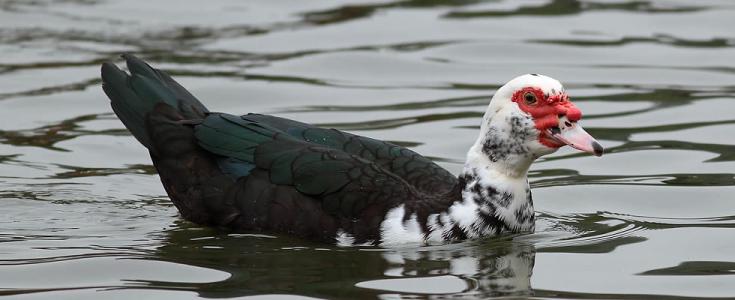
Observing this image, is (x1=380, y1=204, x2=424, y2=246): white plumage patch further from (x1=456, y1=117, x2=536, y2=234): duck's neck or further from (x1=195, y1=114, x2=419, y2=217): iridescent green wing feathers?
(x1=456, y1=117, x2=536, y2=234): duck's neck

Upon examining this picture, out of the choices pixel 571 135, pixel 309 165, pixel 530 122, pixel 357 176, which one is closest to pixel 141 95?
pixel 309 165

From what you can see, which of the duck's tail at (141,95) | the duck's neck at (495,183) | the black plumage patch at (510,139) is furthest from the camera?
the duck's tail at (141,95)

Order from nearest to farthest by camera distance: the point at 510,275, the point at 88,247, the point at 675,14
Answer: the point at 510,275
the point at 88,247
the point at 675,14

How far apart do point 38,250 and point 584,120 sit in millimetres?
6041

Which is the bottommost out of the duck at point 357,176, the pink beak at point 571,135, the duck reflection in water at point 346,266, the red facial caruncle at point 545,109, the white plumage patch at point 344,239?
the duck reflection in water at point 346,266

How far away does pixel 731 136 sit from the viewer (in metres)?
13.7

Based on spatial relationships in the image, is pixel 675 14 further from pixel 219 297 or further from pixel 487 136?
pixel 219 297

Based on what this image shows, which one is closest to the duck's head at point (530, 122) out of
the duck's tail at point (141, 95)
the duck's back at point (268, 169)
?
the duck's back at point (268, 169)

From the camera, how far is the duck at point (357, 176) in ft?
32.6

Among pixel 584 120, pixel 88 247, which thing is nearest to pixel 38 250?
pixel 88 247

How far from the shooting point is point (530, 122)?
9852 mm

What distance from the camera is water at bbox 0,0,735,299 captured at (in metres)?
9.52

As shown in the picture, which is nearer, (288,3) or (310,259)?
(310,259)

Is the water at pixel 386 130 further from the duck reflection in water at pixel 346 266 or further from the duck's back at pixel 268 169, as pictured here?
the duck's back at pixel 268 169
